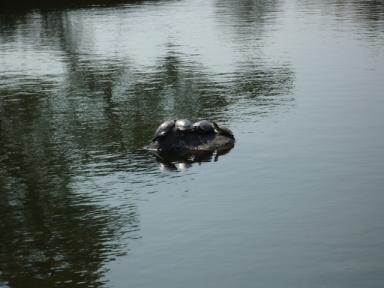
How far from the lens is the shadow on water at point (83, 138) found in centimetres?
1523

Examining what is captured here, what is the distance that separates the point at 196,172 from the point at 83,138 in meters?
5.72

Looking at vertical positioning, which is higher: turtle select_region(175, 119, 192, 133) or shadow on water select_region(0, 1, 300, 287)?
turtle select_region(175, 119, 192, 133)

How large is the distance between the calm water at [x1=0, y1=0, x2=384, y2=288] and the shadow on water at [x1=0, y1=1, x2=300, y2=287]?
0.20 feet

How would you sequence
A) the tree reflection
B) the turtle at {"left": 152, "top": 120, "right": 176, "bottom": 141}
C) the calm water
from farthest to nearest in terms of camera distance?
the turtle at {"left": 152, "top": 120, "right": 176, "bottom": 141}
the calm water
the tree reflection

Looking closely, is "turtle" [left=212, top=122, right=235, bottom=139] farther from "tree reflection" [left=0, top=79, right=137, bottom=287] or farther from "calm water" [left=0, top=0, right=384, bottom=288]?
"tree reflection" [left=0, top=79, right=137, bottom=287]

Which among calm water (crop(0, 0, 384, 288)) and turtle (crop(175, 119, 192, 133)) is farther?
turtle (crop(175, 119, 192, 133))

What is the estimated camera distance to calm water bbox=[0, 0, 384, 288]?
47.1 ft

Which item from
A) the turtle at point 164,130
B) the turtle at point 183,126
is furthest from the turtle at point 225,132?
the turtle at point 164,130

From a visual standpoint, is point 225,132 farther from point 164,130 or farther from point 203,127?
point 164,130

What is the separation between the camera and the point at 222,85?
34031mm

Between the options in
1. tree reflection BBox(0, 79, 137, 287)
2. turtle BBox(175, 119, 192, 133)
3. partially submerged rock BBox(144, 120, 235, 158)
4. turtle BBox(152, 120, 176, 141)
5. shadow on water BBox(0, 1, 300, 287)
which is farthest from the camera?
turtle BBox(175, 119, 192, 133)

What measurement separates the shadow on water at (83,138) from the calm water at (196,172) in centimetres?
6

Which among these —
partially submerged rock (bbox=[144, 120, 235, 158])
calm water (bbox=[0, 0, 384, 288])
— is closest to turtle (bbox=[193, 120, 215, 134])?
partially submerged rock (bbox=[144, 120, 235, 158])

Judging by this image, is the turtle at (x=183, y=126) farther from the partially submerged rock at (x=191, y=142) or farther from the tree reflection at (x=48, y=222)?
the tree reflection at (x=48, y=222)
